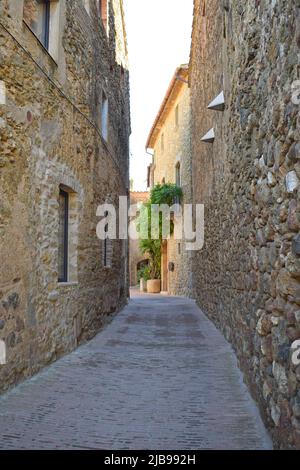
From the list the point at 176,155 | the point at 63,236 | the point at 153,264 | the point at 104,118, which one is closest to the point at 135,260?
the point at 153,264

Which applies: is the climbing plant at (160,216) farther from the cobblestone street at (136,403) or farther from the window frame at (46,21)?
the window frame at (46,21)

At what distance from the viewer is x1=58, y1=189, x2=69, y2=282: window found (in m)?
6.09

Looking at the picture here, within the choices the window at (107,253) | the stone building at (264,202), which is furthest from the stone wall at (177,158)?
the stone building at (264,202)

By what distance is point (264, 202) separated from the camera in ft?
10.8

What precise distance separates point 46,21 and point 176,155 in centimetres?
1307

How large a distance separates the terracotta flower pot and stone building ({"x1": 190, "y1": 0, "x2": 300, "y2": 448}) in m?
15.3

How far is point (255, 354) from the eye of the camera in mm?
3674

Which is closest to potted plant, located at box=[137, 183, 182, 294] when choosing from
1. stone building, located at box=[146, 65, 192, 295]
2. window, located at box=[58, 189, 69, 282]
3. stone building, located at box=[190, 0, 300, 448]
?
stone building, located at box=[146, 65, 192, 295]

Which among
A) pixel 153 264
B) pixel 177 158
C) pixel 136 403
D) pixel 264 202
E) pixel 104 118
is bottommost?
pixel 136 403

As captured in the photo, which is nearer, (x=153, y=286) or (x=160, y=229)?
(x=160, y=229)

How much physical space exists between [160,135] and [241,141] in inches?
766

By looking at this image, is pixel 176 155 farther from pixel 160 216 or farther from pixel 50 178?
pixel 50 178
